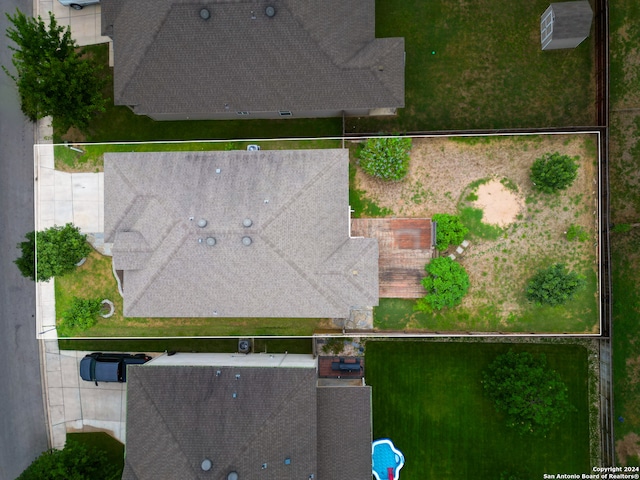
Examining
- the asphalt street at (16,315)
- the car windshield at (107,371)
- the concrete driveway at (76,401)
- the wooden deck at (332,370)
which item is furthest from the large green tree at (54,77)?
the wooden deck at (332,370)

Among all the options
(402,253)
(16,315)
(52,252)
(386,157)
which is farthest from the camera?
(16,315)

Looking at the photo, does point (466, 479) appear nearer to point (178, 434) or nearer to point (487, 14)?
point (178, 434)

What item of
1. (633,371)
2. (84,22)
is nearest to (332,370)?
(633,371)

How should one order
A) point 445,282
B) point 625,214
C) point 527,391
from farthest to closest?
point 625,214, point 445,282, point 527,391

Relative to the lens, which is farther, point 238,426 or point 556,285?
point 556,285

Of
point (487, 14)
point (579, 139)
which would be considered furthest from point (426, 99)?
point (579, 139)

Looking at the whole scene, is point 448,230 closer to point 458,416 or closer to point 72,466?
point 458,416

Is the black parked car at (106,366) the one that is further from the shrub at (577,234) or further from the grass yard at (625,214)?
the grass yard at (625,214)
